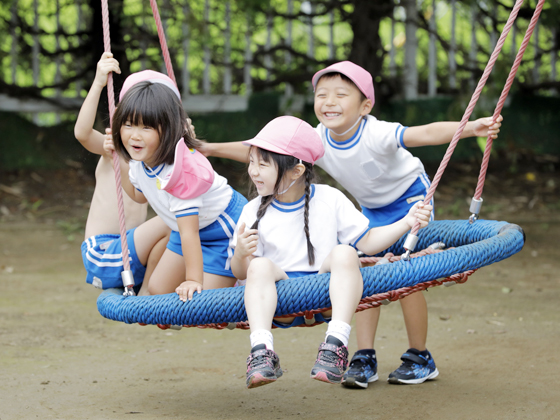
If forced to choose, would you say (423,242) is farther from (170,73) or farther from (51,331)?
(51,331)

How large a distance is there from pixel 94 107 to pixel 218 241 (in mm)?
634

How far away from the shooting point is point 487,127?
236 cm

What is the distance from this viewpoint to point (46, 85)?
6809 millimetres

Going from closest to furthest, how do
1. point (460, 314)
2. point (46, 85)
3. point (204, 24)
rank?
point (460, 314), point (204, 24), point (46, 85)

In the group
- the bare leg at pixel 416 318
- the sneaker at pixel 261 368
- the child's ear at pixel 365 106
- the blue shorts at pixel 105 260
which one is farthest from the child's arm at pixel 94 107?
the bare leg at pixel 416 318

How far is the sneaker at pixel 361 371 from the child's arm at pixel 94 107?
4.30ft

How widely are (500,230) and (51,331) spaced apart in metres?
2.31

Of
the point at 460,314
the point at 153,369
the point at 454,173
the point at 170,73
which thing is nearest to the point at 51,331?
the point at 153,369

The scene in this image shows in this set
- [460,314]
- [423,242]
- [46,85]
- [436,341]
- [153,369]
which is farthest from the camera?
[46,85]

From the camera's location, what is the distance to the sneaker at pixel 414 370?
2.88m

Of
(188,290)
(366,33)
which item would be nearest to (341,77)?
(188,290)

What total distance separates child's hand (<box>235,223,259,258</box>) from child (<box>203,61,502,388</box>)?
536 millimetres

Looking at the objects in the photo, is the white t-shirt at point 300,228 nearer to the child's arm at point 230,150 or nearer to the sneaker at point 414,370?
the child's arm at point 230,150

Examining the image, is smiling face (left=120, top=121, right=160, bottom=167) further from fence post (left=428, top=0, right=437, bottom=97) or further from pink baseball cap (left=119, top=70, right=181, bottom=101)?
fence post (left=428, top=0, right=437, bottom=97)
